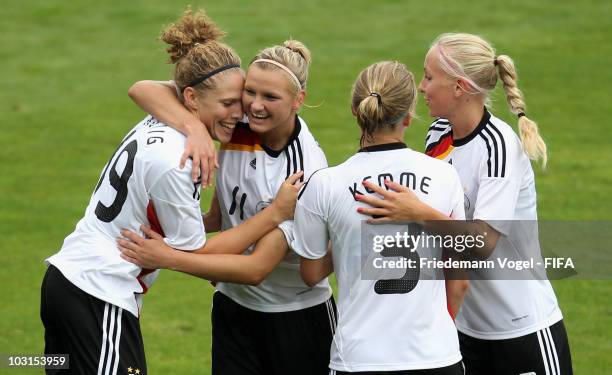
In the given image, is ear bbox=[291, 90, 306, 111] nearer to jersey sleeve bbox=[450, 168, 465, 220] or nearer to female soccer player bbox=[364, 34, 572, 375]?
female soccer player bbox=[364, 34, 572, 375]

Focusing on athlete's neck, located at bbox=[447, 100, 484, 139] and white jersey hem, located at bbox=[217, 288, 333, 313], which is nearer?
athlete's neck, located at bbox=[447, 100, 484, 139]

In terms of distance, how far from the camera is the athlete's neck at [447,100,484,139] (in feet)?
17.5

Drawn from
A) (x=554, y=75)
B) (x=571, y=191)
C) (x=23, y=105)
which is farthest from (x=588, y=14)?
(x=23, y=105)

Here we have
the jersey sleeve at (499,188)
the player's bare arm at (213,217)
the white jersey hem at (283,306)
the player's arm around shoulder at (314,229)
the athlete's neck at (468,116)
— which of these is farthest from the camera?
the player's bare arm at (213,217)

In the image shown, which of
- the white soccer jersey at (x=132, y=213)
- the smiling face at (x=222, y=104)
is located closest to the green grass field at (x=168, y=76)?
the white soccer jersey at (x=132, y=213)

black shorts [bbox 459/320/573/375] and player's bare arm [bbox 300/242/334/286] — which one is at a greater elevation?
player's bare arm [bbox 300/242/334/286]

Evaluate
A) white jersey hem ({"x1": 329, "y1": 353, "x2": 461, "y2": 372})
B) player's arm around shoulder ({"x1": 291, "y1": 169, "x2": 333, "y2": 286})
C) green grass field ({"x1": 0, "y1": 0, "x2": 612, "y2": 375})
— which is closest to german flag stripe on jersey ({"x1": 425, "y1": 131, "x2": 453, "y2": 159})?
player's arm around shoulder ({"x1": 291, "y1": 169, "x2": 333, "y2": 286})

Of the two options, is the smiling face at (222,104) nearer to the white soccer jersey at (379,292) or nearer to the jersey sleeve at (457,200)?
the white soccer jersey at (379,292)

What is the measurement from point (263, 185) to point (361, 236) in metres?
0.91

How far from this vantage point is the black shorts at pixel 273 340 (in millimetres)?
5781

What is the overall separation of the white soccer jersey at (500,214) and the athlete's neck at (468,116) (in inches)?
1.1

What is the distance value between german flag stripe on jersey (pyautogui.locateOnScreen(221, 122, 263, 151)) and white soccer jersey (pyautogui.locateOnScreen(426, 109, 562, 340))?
876 mm

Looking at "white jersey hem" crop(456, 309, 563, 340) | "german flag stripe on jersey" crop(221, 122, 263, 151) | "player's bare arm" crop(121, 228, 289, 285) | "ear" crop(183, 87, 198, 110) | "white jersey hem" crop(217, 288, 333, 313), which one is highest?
"ear" crop(183, 87, 198, 110)

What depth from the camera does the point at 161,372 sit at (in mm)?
7949
